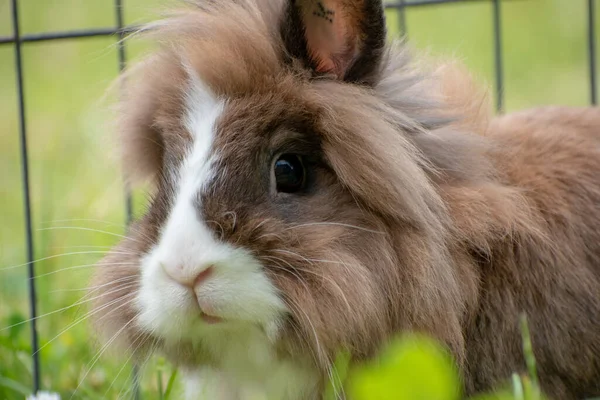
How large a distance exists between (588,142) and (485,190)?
1.22 ft

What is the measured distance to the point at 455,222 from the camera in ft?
6.53

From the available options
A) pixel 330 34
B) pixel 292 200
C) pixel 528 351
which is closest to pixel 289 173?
pixel 292 200

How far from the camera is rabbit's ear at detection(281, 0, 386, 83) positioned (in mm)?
1919

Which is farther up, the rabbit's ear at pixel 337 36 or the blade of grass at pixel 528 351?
the rabbit's ear at pixel 337 36

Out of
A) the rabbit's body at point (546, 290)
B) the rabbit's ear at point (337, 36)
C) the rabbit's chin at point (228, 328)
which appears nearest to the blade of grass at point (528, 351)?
the rabbit's body at point (546, 290)

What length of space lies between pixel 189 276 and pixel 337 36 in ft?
1.95

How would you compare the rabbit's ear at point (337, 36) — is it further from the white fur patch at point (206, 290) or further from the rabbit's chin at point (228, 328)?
the rabbit's chin at point (228, 328)

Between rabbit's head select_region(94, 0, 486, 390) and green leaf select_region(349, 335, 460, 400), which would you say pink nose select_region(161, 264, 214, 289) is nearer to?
rabbit's head select_region(94, 0, 486, 390)

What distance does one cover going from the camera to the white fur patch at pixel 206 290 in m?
1.73

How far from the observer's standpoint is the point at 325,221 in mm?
1886

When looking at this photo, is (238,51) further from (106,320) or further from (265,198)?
(106,320)

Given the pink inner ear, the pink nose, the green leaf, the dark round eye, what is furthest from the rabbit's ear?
the green leaf

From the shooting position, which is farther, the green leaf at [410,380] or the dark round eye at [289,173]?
the dark round eye at [289,173]

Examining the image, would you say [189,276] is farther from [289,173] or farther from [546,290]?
[546,290]
